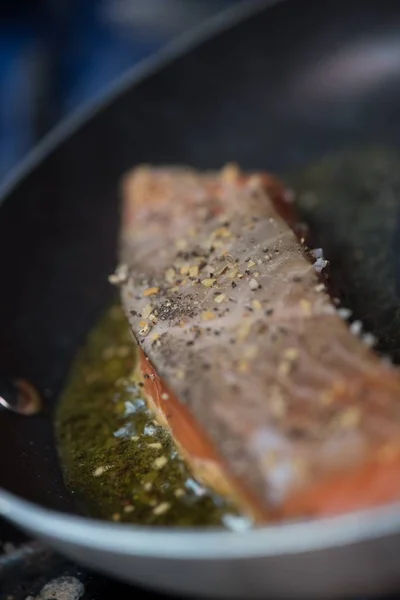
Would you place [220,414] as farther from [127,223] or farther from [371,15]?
[371,15]

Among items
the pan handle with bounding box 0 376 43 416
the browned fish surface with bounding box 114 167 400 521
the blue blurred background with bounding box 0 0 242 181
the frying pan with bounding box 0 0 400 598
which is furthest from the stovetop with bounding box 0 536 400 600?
the blue blurred background with bounding box 0 0 242 181

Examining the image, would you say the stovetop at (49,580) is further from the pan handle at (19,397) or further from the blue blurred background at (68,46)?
the blue blurred background at (68,46)

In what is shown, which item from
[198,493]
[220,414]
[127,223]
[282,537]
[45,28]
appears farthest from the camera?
[45,28]

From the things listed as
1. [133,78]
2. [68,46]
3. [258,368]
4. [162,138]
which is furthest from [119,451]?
[68,46]

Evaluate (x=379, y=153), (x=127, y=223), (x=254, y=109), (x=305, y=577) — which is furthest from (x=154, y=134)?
(x=305, y=577)

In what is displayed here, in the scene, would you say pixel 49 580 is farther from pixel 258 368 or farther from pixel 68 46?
pixel 68 46

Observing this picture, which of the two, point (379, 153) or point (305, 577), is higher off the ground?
point (379, 153)
